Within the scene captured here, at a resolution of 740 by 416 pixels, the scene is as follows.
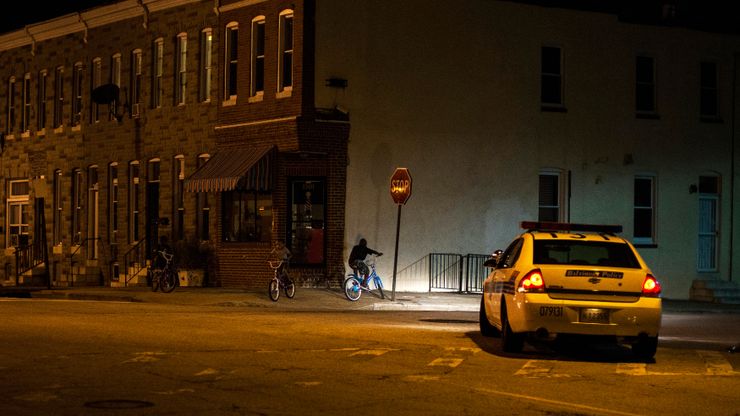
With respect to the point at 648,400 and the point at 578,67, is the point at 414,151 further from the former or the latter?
the point at 648,400

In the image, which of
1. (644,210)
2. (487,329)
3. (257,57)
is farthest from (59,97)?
(487,329)

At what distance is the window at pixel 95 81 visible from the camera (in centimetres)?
3875

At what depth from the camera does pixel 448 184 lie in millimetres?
31484

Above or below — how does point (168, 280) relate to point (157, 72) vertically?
below

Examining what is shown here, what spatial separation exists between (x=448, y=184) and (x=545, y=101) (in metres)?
4.17

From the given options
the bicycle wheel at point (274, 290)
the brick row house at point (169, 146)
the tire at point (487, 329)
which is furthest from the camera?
the brick row house at point (169, 146)

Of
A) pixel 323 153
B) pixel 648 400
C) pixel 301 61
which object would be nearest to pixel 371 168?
pixel 323 153

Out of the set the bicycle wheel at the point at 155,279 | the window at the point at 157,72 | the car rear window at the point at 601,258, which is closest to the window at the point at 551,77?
the window at the point at 157,72

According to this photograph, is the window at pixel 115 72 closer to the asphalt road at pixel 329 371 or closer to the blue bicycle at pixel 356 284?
the blue bicycle at pixel 356 284

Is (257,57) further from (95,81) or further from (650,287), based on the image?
(650,287)

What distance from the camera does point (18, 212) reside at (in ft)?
140

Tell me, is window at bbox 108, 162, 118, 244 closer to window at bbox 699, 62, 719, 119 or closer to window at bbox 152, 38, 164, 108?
window at bbox 152, 38, 164, 108

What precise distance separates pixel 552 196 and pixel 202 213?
10.4 meters

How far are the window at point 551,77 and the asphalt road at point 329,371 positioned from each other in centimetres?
1447
